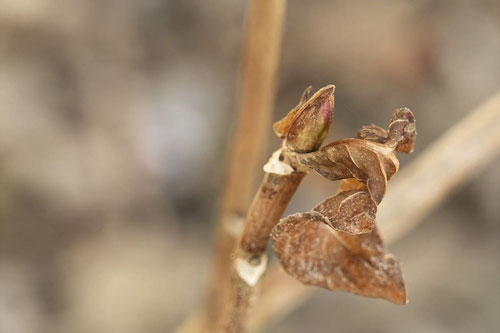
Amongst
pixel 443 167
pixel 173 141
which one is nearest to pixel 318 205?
pixel 443 167

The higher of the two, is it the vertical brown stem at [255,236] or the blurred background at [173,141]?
the vertical brown stem at [255,236]

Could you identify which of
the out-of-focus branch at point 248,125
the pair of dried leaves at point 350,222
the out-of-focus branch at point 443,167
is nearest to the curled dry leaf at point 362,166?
the pair of dried leaves at point 350,222

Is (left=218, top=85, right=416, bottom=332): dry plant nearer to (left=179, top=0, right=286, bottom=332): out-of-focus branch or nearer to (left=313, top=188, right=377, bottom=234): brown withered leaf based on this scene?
(left=313, top=188, right=377, bottom=234): brown withered leaf

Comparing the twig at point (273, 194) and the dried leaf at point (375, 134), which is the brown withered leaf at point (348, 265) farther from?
the dried leaf at point (375, 134)

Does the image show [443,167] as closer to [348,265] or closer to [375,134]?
[348,265]

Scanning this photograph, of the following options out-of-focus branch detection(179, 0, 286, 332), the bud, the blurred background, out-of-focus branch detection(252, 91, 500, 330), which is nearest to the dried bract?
the bud

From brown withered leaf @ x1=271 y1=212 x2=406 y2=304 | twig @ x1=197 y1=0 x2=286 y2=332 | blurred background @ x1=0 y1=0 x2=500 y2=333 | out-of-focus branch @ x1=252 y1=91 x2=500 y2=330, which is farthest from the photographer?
blurred background @ x1=0 y1=0 x2=500 y2=333

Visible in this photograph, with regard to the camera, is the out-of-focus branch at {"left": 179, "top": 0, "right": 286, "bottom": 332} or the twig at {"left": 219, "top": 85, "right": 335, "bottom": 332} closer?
the twig at {"left": 219, "top": 85, "right": 335, "bottom": 332}
